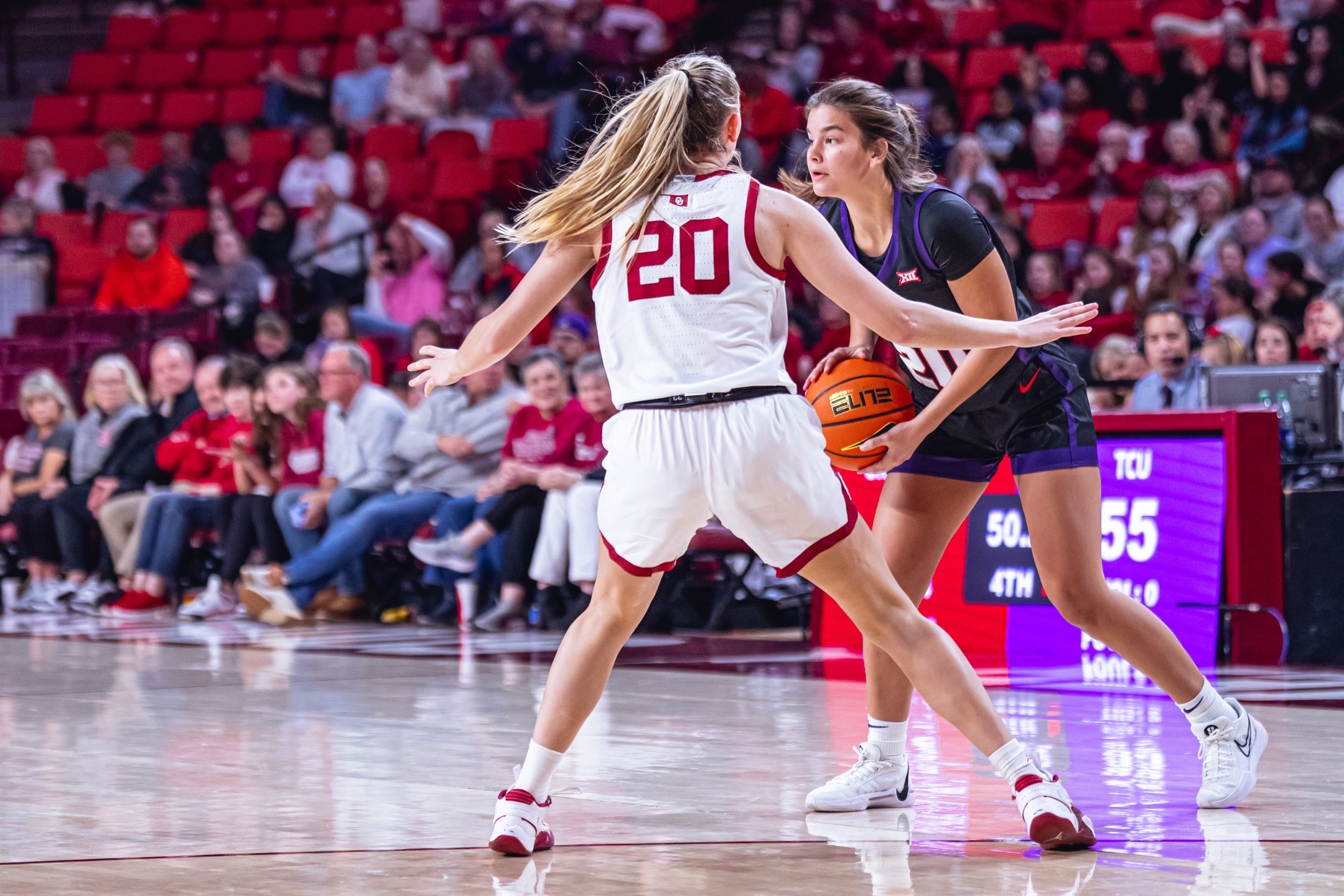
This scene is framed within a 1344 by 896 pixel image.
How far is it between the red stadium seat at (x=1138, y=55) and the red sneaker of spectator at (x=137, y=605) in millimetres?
8565

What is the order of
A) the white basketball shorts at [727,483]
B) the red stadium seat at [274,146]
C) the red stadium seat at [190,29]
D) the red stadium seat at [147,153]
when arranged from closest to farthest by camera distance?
the white basketball shorts at [727,483] < the red stadium seat at [274,146] < the red stadium seat at [147,153] < the red stadium seat at [190,29]

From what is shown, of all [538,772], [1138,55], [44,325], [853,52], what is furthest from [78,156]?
[538,772]

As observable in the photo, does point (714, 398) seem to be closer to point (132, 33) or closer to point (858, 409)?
point (858, 409)

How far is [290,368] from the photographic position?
10.9 m

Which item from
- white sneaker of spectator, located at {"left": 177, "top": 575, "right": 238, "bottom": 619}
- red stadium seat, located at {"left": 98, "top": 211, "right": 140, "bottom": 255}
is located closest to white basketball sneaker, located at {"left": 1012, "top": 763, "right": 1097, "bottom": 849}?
white sneaker of spectator, located at {"left": 177, "top": 575, "right": 238, "bottom": 619}

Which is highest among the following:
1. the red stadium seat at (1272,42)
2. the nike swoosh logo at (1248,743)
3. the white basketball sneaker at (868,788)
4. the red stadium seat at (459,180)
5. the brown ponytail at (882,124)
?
the red stadium seat at (1272,42)

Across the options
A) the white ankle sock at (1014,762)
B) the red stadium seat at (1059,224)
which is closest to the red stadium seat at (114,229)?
the red stadium seat at (1059,224)

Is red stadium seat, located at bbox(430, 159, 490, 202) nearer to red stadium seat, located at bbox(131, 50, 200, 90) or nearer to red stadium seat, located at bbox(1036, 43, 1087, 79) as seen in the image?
red stadium seat, located at bbox(131, 50, 200, 90)

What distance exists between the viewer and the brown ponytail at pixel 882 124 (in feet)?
13.4

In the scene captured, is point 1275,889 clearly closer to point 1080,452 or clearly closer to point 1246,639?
point 1080,452

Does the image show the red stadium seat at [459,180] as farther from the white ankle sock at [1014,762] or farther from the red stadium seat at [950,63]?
the white ankle sock at [1014,762]

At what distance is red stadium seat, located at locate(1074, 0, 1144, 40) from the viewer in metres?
14.5

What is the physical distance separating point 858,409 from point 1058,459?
48 centimetres

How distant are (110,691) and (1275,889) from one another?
4.78 metres
